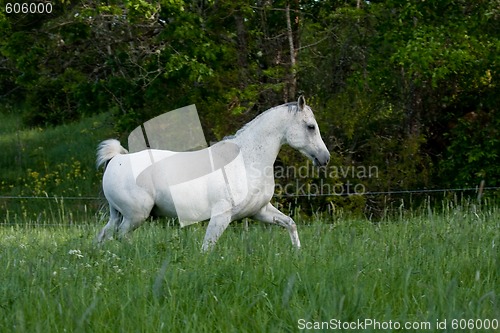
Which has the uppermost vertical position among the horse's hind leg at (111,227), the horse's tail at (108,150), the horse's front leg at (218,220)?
the horse's tail at (108,150)

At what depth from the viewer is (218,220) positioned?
23.1 feet

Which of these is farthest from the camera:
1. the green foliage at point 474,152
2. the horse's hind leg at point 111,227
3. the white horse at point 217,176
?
the green foliage at point 474,152

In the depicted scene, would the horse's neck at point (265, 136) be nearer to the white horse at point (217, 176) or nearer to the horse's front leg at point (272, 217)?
the white horse at point (217, 176)

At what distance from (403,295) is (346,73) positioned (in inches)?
392

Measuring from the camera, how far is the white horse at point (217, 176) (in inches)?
283

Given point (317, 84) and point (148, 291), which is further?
point (317, 84)

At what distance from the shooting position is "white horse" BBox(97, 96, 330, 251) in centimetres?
720

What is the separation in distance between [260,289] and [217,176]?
2.98m

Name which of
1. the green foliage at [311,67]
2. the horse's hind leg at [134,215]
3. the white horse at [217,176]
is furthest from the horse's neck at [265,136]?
the green foliage at [311,67]

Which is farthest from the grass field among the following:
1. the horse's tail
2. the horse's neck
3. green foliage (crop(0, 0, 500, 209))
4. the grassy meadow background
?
green foliage (crop(0, 0, 500, 209))

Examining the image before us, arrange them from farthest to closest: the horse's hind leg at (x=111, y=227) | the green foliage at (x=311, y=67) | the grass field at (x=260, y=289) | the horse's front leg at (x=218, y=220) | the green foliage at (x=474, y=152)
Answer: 1. the green foliage at (x=474, y=152)
2. the green foliage at (x=311, y=67)
3. the horse's hind leg at (x=111, y=227)
4. the horse's front leg at (x=218, y=220)
5. the grass field at (x=260, y=289)

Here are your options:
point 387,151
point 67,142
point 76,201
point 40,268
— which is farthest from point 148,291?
point 67,142

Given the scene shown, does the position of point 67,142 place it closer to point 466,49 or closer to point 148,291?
point 466,49

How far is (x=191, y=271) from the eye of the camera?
4.71 m
